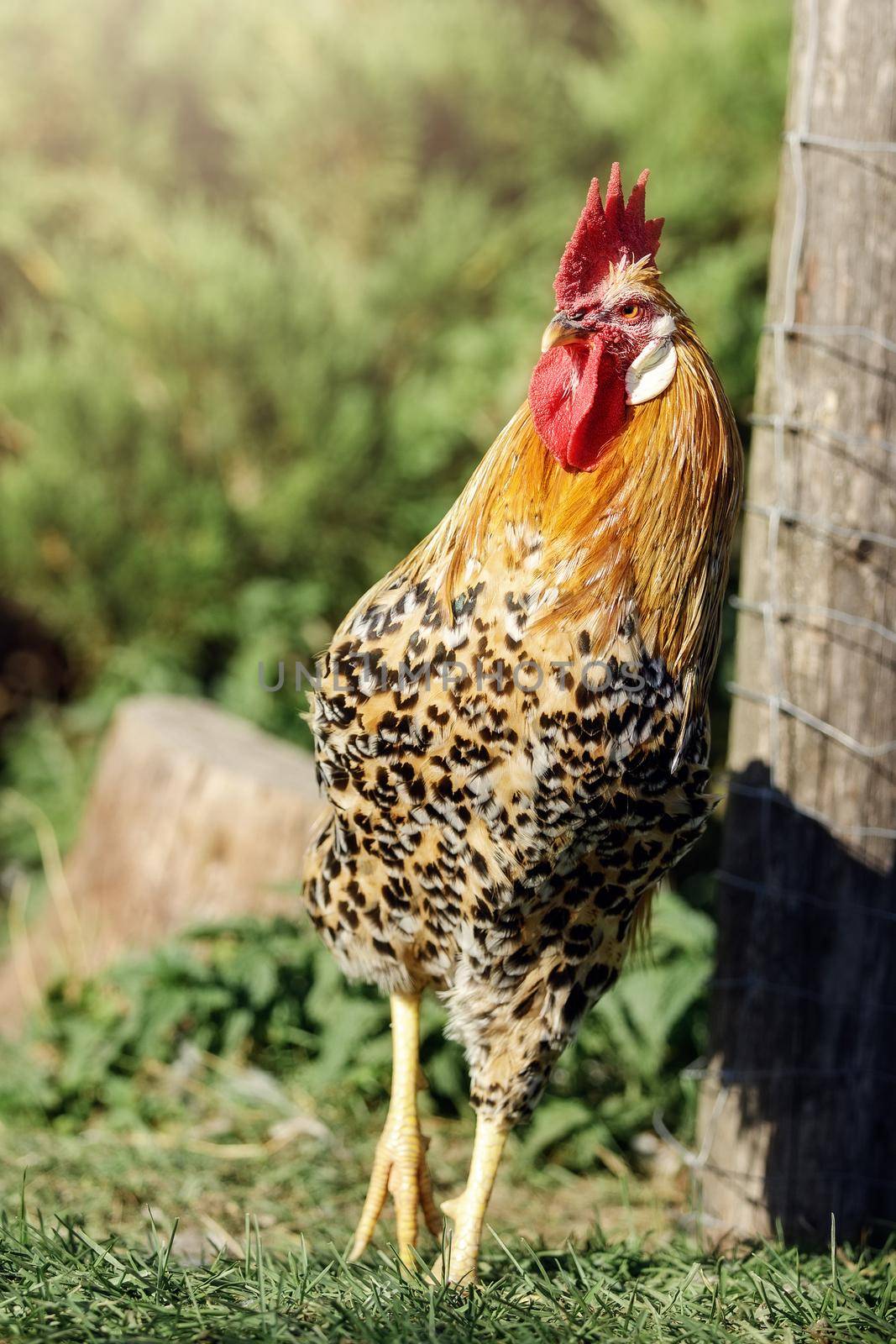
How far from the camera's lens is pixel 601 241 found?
6.19 feet

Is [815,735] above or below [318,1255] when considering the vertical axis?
above

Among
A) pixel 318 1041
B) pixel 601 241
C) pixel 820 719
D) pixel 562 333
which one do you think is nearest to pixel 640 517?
pixel 562 333

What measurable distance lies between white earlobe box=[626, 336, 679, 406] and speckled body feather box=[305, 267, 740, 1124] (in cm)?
2

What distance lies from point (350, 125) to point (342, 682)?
4.97 meters

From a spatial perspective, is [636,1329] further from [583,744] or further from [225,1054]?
[225,1054]

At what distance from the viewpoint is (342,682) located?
1982 mm

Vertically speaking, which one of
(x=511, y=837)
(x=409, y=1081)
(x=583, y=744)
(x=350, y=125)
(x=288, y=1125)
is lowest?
(x=288, y=1125)

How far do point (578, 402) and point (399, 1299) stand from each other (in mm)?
1457

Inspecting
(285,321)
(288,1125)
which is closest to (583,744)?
(288,1125)

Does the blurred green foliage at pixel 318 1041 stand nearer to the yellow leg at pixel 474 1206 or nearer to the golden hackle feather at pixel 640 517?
the yellow leg at pixel 474 1206

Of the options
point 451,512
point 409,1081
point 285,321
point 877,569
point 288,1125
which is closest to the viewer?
point 451,512

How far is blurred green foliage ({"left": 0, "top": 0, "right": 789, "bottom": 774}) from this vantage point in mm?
5422

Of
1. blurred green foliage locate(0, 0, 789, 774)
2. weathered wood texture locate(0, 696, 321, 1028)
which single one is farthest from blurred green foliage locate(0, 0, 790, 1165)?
weathered wood texture locate(0, 696, 321, 1028)

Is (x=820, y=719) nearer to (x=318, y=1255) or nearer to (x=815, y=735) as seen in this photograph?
(x=815, y=735)
